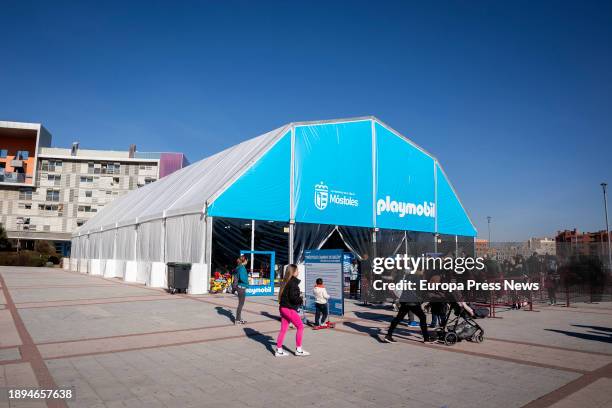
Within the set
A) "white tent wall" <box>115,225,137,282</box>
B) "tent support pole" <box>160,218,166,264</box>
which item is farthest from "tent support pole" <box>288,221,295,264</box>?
"white tent wall" <box>115,225,137,282</box>

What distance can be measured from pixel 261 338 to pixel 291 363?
7.59 feet

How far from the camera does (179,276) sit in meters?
19.2

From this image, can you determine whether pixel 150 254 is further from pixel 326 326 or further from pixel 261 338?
pixel 261 338

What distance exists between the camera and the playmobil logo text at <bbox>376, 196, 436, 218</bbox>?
26.8m

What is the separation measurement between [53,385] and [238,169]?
15.9 m

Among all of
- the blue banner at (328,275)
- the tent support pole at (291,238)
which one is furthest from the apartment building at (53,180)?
the blue banner at (328,275)

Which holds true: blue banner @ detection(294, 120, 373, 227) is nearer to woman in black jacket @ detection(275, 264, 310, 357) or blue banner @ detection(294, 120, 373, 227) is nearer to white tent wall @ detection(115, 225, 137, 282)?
white tent wall @ detection(115, 225, 137, 282)

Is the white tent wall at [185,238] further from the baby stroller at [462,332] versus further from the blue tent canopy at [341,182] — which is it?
the baby stroller at [462,332]

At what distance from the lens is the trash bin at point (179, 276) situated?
1919 cm

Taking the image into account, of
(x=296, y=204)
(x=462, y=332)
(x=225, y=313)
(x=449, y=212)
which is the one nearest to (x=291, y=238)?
(x=296, y=204)

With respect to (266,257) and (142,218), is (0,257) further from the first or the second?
(266,257)

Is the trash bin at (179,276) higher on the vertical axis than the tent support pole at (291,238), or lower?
lower

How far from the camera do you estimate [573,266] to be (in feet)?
60.5

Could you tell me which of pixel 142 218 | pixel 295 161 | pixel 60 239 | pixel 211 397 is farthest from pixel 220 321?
pixel 60 239
